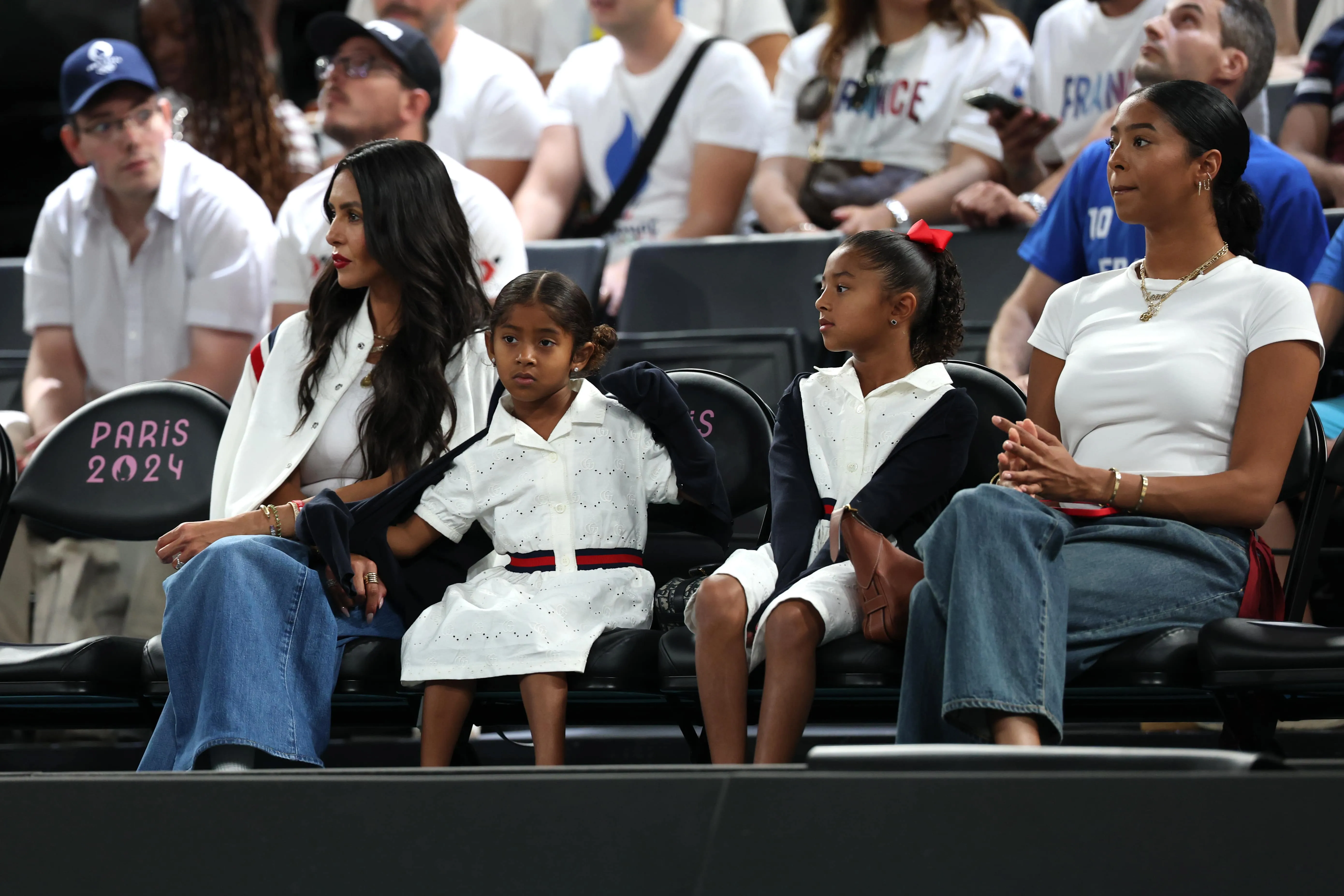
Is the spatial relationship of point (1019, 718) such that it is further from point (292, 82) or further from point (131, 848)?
point (292, 82)

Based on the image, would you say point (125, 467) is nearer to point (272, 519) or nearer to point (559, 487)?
point (272, 519)

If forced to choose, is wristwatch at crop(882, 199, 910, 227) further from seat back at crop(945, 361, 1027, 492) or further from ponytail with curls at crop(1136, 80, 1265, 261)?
ponytail with curls at crop(1136, 80, 1265, 261)

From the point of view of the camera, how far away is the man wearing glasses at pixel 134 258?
12.4ft

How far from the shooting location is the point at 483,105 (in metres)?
4.47

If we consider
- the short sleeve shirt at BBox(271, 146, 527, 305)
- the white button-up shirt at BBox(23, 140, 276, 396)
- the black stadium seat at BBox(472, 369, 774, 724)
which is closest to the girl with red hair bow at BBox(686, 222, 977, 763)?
the black stadium seat at BBox(472, 369, 774, 724)

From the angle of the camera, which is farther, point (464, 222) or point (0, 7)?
point (0, 7)

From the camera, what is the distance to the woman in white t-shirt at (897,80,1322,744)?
1995mm

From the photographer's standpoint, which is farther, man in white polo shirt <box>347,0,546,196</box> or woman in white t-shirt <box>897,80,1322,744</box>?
man in white polo shirt <box>347,0,546,196</box>

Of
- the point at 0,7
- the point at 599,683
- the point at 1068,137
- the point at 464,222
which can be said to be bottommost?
the point at 599,683

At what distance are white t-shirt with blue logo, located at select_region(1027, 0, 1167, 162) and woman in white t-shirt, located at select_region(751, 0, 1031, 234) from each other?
10 cm

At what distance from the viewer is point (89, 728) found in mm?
2639

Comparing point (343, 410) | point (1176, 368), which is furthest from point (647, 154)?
point (1176, 368)

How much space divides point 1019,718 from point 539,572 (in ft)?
3.02

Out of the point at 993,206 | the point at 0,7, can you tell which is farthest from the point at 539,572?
→ the point at 0,7
